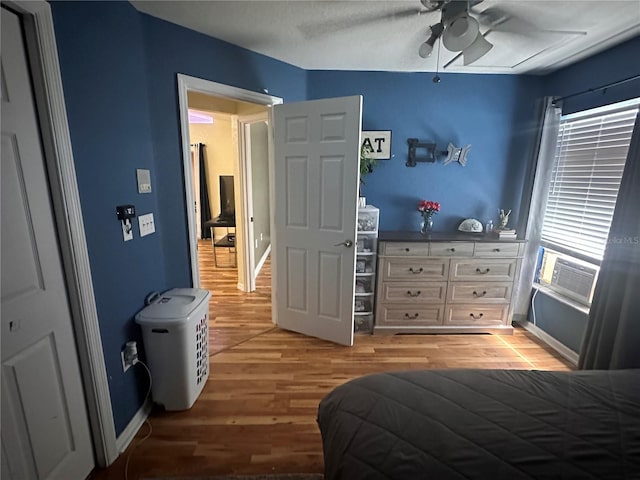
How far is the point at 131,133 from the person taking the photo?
170cm

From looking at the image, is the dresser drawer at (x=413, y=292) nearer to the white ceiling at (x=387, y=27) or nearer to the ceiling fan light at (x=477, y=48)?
the ceiling fan light at (x=477, y=48)

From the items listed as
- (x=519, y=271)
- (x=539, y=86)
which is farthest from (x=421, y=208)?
(x=539, y=86)

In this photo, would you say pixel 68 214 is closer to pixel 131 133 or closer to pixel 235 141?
pixel 131 133

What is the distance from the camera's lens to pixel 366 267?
280cm

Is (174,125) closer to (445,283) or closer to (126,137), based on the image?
(126,137)

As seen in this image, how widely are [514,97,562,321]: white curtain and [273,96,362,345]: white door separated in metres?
1.72

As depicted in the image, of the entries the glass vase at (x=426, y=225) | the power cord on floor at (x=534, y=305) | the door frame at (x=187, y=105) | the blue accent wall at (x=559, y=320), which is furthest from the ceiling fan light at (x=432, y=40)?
the power cord on floor at (x=534, y=305)

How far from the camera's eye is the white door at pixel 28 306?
1.08m

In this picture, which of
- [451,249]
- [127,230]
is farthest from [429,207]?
[127,230]

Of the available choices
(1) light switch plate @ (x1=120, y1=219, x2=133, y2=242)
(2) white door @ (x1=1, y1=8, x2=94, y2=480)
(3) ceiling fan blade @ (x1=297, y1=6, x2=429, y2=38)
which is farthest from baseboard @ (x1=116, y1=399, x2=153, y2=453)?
(3) ceiling fan blade @ (x1=297, y1=6, x2=429, y2=38)

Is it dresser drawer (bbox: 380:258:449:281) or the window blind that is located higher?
the window blind

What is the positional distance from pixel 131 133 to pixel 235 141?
5.79 feet

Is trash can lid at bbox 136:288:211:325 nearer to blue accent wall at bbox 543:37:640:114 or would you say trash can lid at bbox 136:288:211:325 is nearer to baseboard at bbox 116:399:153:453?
baseboard at bbox 116:399:153:453

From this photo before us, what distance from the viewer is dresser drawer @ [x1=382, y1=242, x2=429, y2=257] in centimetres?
271
